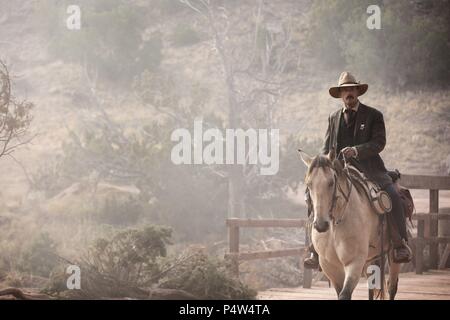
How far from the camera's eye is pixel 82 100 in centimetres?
3294

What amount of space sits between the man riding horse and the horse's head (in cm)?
89

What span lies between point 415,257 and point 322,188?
6.68 meters

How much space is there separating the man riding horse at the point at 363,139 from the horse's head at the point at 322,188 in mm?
886

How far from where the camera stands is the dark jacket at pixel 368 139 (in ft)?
23.2

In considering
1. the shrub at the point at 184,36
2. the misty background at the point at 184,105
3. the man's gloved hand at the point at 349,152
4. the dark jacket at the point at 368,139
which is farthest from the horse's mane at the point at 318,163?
the shrub at the point at 184,36

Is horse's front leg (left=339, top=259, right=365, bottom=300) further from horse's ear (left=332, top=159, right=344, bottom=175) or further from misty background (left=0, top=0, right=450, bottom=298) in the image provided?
misty background (left=0, top=0, right=450, bottom=298)

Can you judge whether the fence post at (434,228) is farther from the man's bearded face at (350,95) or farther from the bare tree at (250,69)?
the bare tree at (250,69)

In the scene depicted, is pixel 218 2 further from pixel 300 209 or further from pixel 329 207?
pixel 329 207

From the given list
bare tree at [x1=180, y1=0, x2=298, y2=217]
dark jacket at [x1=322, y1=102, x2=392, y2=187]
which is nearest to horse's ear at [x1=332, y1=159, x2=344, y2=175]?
dark jacket at [x1=322, y1=102, x2=392, y2=187]

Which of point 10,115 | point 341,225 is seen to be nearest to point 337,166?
point 341,225

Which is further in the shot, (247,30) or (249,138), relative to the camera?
(247,30)

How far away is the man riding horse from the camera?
7.14 metres
